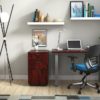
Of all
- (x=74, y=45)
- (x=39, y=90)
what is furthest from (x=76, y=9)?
(x=39, y=90)

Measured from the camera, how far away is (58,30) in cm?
557

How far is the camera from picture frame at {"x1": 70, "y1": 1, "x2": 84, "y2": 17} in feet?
17.7

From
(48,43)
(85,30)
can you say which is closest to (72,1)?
(85,30)

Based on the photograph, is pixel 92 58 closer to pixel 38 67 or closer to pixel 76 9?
pixel 38 67

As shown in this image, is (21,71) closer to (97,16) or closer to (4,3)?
(4,3)

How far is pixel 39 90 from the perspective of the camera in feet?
15.8

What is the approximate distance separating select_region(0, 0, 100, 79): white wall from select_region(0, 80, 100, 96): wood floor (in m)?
0.61

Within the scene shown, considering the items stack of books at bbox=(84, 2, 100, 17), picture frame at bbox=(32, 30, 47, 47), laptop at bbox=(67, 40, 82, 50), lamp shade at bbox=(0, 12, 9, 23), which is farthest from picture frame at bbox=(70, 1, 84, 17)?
lamp shade at bbox=(0, 12, 9, 23)

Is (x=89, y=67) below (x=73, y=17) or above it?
below

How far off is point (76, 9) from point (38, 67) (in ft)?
5.30

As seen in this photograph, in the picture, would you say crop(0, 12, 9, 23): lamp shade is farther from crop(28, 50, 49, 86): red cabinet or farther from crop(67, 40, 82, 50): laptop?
crop(67, 40, 82, 50): laptop

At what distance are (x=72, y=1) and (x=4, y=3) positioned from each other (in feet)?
5.28

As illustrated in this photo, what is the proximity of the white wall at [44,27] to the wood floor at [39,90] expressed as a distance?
607 mm

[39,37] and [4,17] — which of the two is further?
[39,37]
